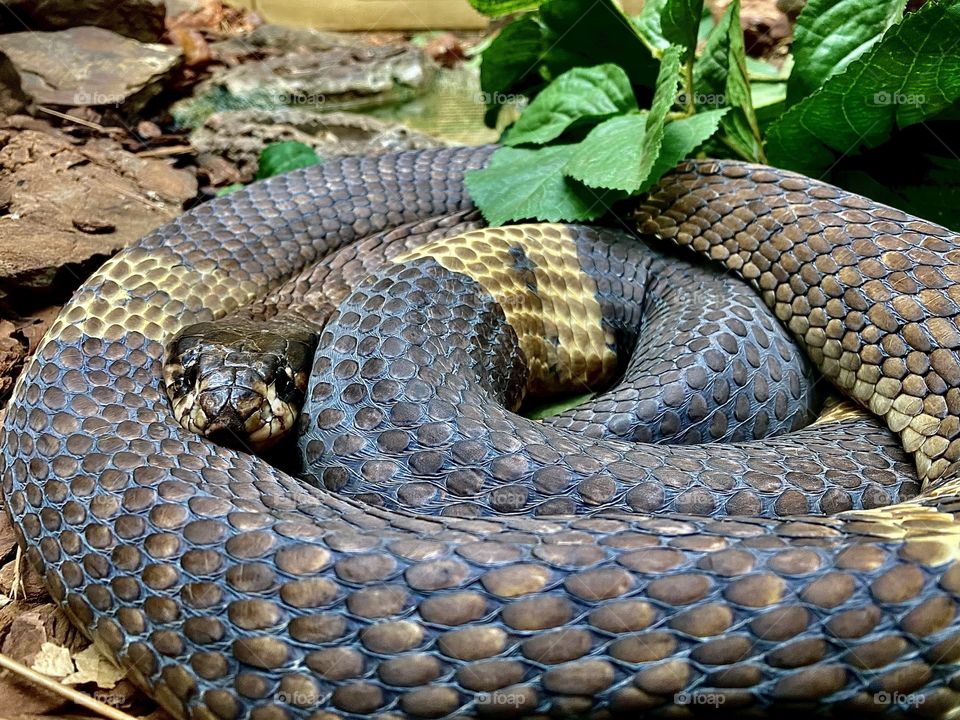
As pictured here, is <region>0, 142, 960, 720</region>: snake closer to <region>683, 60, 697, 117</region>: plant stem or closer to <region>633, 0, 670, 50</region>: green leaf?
<region>683, 60, 697, 117</region>: plant stem

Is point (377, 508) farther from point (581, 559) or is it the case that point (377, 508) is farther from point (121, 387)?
point (121, 387)

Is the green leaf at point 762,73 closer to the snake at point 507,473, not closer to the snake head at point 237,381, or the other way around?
the snake at point 507,473

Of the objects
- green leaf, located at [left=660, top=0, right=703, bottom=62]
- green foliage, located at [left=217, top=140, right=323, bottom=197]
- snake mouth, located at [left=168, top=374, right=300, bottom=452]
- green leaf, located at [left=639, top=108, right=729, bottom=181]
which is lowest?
snake mouth, located at [left=168, top=374, right=300, bottom=452]

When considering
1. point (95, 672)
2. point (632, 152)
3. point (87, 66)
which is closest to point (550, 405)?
point (632, 152)

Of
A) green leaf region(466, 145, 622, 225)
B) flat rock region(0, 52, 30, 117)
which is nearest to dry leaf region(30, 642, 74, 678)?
green leaf region(466, 145, 622, 225)

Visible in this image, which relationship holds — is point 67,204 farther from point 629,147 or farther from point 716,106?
point 716,106

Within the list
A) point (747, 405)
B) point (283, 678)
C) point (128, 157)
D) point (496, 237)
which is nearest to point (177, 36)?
point (128, 157)
